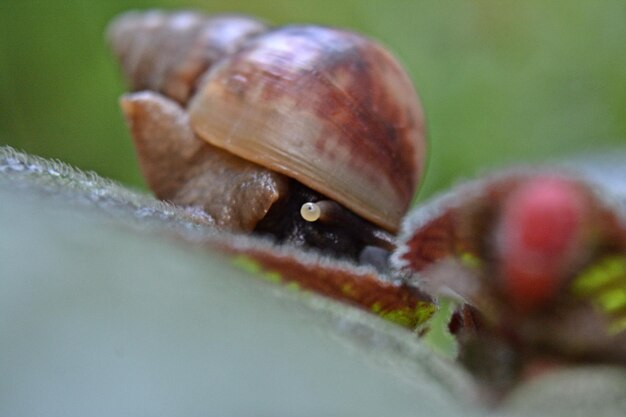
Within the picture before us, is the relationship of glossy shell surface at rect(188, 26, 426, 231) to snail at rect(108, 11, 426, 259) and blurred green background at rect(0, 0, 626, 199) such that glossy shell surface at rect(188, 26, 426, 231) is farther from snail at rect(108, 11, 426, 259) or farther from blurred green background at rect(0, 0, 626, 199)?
blurred green background at rect(0, 0, 626, 199)

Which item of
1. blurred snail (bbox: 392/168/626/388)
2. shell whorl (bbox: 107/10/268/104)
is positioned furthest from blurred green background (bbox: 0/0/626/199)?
blurred snail (bbox: 392/168/626/388)

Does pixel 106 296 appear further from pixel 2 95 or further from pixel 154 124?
pixel 2 95

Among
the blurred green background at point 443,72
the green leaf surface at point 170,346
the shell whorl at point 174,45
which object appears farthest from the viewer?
the blurred green background at point 443,72

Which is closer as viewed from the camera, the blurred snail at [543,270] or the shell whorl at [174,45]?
the blurred snail at [543,270]

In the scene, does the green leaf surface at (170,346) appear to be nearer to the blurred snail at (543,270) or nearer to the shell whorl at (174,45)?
the blurred snail at (543,270)

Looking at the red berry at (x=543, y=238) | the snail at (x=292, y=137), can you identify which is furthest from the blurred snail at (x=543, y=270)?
the snail at (x=292, y=137)

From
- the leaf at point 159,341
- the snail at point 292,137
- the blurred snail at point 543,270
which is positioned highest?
the snail at point 292,137

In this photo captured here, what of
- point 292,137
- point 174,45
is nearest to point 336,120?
point 292,137

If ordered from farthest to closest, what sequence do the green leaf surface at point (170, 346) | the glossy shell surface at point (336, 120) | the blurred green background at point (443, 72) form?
the blurred green background at point (443, 72) → the glossy shell surface at point (336, 120) → the green leaf surface at point (170, 346)
